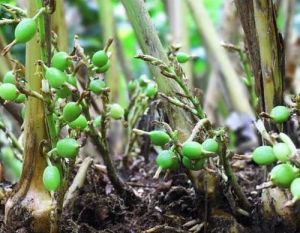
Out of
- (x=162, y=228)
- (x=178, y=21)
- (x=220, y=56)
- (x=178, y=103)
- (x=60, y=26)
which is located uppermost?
(x=178, y=21)

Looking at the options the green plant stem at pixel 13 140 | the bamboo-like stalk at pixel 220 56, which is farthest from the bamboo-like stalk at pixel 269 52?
the bamboo-like stalk at pixel 220 56

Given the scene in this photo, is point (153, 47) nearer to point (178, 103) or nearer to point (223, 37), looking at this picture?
point (178, 103)

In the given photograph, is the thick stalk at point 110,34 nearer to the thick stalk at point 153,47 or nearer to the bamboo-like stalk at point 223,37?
the bamboo-like stalk at point 223,37

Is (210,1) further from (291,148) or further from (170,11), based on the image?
(291,148)

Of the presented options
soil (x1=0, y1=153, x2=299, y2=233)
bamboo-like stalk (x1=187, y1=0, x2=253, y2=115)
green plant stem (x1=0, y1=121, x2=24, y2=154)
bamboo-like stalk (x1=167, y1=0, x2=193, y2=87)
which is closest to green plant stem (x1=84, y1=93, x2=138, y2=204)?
soil (x1=0, y1=153, x2=299, y2=233)

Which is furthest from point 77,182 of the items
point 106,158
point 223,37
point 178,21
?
point 223,37

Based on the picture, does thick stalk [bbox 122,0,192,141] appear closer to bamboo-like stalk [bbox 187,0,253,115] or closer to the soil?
the soil
